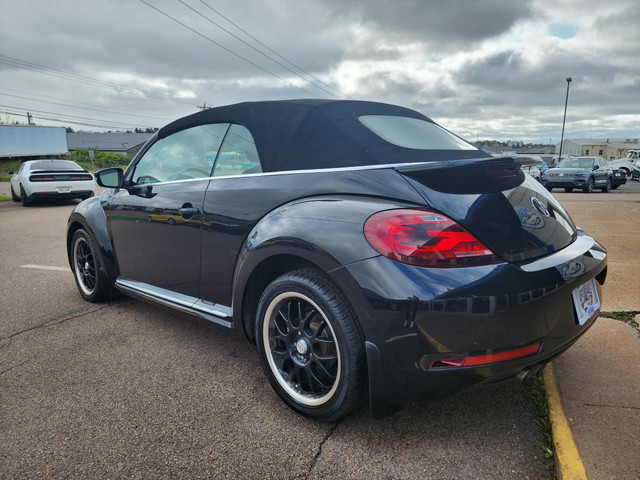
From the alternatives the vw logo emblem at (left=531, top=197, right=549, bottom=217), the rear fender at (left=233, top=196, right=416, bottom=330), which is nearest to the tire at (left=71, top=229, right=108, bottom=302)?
the rear fender at (left=233, top=196, right=416, bottom=330)

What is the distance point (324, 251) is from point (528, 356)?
3.14ft

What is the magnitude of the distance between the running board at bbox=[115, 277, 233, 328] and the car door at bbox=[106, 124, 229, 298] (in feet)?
0.12

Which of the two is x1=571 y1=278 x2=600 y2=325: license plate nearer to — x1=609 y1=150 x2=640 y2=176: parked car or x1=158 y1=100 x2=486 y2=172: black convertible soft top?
x1=158 y1=100 x2=486 y2=172: black convertible soft top

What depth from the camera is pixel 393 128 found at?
259cm

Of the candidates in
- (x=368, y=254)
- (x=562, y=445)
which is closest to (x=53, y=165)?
(x=368, y=254)

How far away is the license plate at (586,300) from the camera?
82.4 inches

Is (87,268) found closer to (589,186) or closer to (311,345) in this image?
(311,345)

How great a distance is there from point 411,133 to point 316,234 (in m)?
0.98

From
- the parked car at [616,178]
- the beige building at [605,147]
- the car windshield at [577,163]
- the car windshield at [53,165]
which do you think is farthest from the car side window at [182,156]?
the beige building at [605,147]

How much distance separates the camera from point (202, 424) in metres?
2.26

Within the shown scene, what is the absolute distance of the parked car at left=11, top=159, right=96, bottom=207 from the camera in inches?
530

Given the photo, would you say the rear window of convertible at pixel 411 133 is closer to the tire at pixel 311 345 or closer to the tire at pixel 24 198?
the tire at pixel 311 345

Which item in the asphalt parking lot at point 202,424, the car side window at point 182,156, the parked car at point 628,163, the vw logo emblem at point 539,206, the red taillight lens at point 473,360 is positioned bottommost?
the parked car at point 628,163

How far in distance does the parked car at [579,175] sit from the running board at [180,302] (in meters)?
17.9
